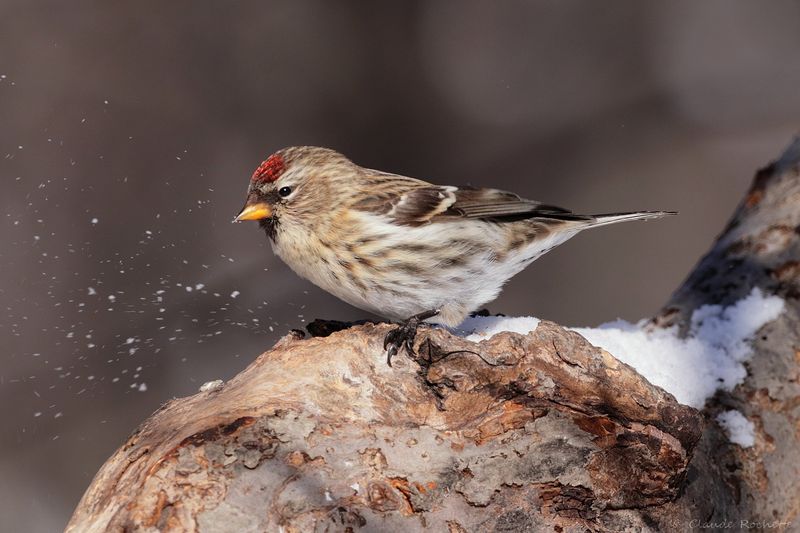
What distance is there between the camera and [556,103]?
5898 millimetres

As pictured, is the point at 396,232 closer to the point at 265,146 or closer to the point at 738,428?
the point at 738,428

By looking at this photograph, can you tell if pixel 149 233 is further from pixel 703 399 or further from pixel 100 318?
pixel 703 399

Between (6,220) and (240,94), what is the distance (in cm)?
163

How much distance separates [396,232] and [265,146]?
304cm

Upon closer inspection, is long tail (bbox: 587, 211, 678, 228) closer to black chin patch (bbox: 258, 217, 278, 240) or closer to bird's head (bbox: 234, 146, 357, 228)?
bird's head (bbox: 234, 146, 357, 228)

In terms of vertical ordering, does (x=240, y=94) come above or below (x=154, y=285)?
above

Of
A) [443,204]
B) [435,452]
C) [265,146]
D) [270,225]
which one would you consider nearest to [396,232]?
[443,204]

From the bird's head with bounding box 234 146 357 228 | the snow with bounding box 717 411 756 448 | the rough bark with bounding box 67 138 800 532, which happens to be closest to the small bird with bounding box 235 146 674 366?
the bird's head with bounding box 234 146 357 228

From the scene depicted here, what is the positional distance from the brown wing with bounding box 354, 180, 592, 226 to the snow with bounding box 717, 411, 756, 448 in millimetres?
929

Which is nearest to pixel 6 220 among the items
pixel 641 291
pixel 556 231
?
pixel 556 231

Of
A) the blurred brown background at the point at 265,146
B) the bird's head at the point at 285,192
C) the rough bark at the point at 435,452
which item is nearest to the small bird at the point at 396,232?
the bird's head at the point at 285,192

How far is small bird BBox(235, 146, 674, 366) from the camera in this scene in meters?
2.29

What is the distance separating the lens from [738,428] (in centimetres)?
176

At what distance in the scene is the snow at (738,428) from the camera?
174cm
